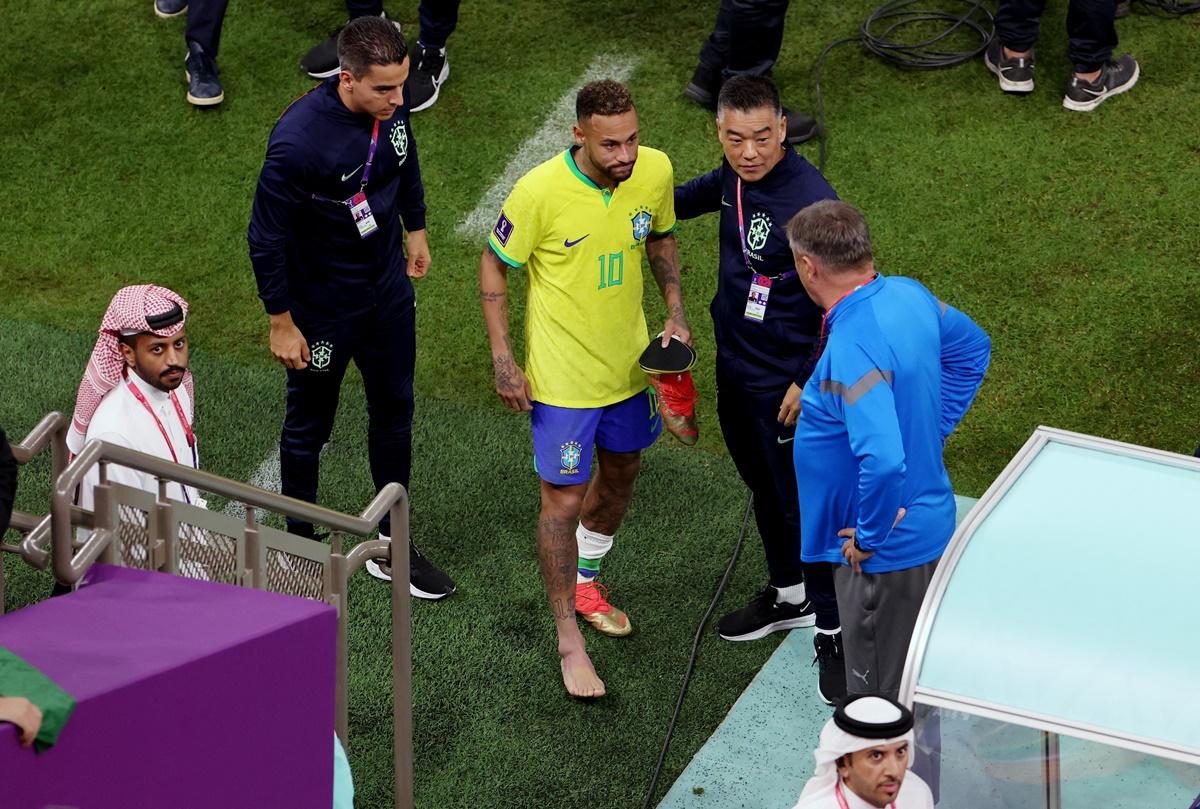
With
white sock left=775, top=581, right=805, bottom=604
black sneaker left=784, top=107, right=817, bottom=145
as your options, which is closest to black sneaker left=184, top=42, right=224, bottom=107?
black sneaker left=784, top=107, right=817, bottom=145

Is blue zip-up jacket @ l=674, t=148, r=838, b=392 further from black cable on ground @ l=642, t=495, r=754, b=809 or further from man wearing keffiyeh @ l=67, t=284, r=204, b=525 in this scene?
man wearing keffiyeh @ l=67, t=284, r=204, b=525

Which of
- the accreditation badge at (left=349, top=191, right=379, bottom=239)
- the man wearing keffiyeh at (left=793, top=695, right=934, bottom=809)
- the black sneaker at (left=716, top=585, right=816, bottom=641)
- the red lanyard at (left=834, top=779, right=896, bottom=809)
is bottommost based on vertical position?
the black sneaker at (left=716, top=585, right=816, bottom=641)

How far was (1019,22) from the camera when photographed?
7.76 m

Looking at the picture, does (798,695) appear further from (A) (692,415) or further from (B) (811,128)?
(B) (811,128)

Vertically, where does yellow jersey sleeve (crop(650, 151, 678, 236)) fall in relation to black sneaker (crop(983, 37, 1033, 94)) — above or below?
above

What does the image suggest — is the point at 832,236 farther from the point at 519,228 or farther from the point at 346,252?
the point at 346,252

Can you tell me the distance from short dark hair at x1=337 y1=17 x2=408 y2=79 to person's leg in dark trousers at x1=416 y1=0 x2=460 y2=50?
3.28m

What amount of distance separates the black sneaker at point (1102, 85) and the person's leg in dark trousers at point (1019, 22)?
32 centimetres

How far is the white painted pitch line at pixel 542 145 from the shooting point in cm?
754

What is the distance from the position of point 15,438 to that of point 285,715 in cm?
367

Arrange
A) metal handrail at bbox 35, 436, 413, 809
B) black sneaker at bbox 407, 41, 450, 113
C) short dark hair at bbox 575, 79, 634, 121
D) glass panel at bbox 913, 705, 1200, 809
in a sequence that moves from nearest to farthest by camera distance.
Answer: metal handrail at bbox 35, 436, 413, 809, glass panel at bbox 913, 705, 1200, 809, short dark hair at bbox 575, 79, 634, 121, black sneaker at bbox 407, 41, 450, 113

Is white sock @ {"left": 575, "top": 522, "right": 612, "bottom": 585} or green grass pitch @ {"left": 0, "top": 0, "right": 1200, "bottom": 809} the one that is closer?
green grass pitch @ {"left": 0, "top": 0, "right": 1200, "bottom": 809}

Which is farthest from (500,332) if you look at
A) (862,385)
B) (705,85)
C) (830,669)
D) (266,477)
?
(705,85)

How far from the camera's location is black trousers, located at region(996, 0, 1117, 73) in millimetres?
7492
